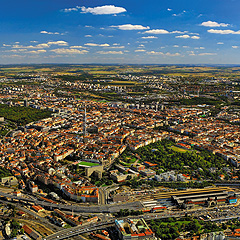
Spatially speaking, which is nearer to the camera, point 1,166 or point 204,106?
point 1,166

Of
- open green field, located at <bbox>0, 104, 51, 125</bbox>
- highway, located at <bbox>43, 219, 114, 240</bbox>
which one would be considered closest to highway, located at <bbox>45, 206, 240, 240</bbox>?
→ highway, located at <bbox>43, 219, 114, 240</bbox>

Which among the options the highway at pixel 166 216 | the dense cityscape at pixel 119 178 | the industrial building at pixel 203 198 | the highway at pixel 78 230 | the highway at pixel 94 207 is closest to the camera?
the highway at pixel 78 230

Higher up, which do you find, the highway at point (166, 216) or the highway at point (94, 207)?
the highway at point (94, 207)

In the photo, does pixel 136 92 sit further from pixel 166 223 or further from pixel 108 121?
pixel 166 223

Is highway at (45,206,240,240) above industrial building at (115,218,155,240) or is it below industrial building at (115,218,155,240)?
below

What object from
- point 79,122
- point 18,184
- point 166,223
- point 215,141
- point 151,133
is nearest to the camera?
point 166,223

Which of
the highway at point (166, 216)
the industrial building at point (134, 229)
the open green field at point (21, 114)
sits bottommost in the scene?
the highway at point (166, 216)

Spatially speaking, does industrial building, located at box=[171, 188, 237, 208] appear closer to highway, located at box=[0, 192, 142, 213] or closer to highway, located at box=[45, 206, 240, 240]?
highway, located at box=[45, 206, 240, 240]

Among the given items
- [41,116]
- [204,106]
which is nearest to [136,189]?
[41,116]

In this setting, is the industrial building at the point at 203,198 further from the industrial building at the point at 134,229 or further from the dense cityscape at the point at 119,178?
the industrial building at the point at 134,229

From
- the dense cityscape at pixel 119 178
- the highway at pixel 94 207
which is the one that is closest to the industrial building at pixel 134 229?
the dense cityscape at pixel 119 178

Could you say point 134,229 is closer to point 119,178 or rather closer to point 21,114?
point 119,178
